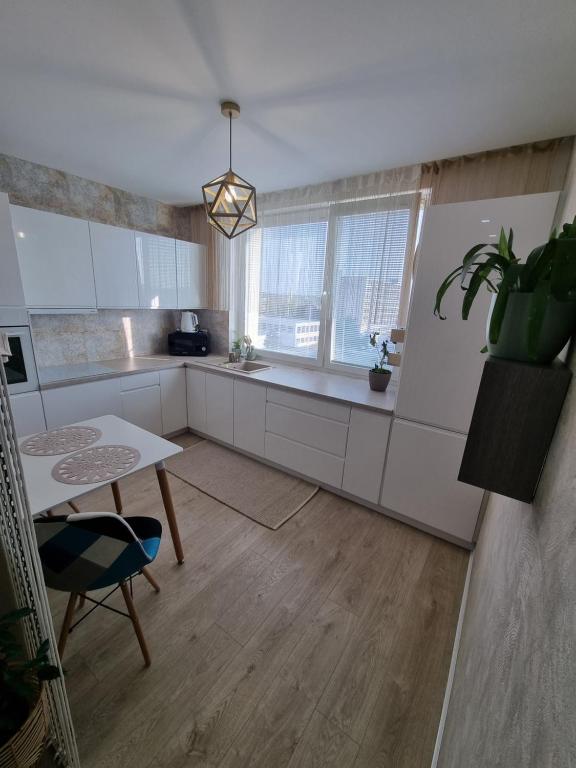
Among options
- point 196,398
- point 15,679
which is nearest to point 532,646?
point 15,679

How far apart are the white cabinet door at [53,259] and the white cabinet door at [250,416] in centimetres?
151

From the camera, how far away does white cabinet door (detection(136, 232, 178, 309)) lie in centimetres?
300

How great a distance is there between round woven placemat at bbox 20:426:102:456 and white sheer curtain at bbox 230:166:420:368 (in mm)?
2033

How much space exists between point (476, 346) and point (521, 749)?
1673 mm

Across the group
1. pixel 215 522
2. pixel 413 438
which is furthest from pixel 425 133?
pixel 215 522

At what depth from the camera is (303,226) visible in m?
2.97

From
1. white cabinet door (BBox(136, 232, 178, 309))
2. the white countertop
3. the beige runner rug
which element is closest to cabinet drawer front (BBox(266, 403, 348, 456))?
the white countertop

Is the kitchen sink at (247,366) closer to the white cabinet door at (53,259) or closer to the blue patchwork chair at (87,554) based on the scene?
the white cabinet door at (53,259)

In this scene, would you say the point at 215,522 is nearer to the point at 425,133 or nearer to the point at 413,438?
the point at 413,438

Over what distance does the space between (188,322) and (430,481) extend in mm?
2942

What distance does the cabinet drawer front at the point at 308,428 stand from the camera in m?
2.39

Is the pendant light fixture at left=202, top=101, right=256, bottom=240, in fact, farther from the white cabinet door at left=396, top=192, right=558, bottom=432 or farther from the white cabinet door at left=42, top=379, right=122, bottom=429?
the white cabinet door at left=42, top=379, right=122, bottom=429

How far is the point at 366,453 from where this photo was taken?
227 cm

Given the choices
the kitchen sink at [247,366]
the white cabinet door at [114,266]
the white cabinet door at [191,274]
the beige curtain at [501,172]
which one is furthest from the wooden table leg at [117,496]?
the beige curtain at [501,172]
